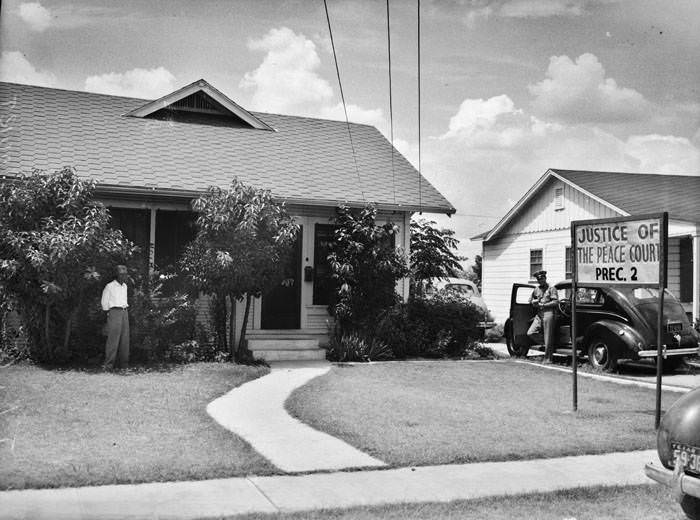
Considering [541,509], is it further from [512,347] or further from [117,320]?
[512,347]

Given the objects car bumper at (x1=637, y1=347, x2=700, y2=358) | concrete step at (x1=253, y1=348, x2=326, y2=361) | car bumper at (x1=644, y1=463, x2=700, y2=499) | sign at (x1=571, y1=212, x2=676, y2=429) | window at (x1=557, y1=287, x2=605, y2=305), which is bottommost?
concrete step at (x1=253, y1=348, x2=326, y2=361)

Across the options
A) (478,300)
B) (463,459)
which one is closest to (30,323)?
(463,459)

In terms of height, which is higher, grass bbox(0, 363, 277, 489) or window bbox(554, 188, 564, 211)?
window bbox(554, 188, 564, 211)

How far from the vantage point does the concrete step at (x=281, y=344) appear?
48.1 feet

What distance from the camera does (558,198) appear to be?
22750mm

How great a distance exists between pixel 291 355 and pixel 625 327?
626 cm

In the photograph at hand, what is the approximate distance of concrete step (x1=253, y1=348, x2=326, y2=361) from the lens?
1448 cm

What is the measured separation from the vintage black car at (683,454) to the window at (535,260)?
18.4 meters

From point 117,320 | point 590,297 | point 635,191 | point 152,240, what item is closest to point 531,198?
point 635,191

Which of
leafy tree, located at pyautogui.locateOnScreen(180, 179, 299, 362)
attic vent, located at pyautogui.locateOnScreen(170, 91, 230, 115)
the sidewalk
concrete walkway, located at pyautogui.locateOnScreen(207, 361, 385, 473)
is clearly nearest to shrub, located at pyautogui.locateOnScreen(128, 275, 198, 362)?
leafy tree, located at pyautogui.locateOnScreen(180, 179, 299, 362)

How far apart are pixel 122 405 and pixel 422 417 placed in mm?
3684

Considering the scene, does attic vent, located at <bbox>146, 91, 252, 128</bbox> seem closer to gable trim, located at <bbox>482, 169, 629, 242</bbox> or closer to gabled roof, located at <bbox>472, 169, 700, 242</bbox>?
gable trim, located at <bbox>482, 169, 629, 242</bbox>

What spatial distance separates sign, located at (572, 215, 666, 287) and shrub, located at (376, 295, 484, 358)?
5.99 metres

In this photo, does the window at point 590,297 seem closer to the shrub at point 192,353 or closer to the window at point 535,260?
the shrub at point 192,353
